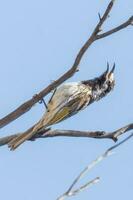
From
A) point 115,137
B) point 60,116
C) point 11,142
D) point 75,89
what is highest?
point 75,89

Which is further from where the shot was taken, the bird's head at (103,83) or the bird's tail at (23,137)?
the bird's head at (103,83)

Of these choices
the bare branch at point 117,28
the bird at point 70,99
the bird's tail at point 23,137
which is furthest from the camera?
the bird at point 70,99

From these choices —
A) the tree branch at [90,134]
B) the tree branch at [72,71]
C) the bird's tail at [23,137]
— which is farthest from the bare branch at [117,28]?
the bird's tail at [23,137]

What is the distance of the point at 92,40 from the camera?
14.4ft

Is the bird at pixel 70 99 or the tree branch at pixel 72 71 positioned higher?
the bird at pixel 70 99

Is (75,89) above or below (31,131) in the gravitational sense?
above

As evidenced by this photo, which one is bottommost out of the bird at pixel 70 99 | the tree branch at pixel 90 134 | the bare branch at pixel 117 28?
the tree branch at pixel 90 134

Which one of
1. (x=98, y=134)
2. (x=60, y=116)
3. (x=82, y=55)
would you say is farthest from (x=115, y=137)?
(x=60, y=116)

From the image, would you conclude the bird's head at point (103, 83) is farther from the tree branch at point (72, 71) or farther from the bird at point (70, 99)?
the tree branch at point (72, 71)

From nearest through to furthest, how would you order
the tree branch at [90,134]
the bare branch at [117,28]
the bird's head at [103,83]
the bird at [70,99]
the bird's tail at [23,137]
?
the bare branch at [117,28] → the tree branch at [90,134] → the bird's tail at [23,137] → the bird at [70,99] → the bird's head at [103,83]

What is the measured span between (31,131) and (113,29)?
148 centimetres

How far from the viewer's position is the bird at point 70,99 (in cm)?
535

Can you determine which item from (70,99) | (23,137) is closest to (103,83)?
(70,99)

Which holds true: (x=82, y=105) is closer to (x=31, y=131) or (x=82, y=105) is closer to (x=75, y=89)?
(x=75, y=89)
